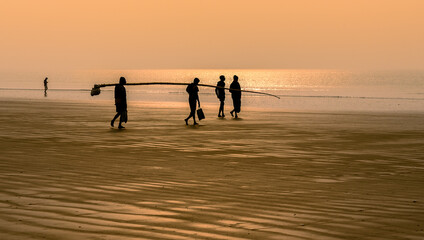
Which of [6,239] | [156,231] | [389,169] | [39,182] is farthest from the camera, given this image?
[389,169]

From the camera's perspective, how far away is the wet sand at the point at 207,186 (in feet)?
19.8

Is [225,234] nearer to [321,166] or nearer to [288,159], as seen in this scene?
[321,166]

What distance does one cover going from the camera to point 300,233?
586 cm

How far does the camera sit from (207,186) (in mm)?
8773

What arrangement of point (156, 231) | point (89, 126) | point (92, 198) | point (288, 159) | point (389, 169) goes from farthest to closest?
point (89, 126) → point (288, 159) → point (389, 169) → point (92, 198) → point (156, 231)

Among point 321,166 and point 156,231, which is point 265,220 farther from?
point 321,166

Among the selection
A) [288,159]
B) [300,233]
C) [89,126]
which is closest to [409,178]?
[288,159]

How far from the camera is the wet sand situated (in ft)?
19.8

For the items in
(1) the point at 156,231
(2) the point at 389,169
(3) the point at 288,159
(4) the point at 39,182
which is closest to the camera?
(1) the point at 156,231

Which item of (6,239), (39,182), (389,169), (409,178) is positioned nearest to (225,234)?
(6,239)

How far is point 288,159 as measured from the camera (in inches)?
483

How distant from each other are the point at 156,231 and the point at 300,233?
1356 mm

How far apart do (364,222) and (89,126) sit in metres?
14.9

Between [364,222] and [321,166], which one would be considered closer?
[364,222]
